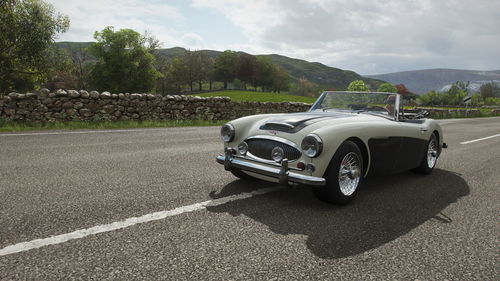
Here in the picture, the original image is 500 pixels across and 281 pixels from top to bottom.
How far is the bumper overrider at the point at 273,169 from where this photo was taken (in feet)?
11.0

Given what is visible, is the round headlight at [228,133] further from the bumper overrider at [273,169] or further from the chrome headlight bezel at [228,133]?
the bumper overrider at [273,169]

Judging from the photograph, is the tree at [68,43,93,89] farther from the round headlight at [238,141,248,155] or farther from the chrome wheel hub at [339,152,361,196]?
the chrome wheel hub at [339,152,361,196]

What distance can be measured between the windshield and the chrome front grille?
1.76 meters

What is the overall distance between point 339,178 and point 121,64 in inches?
2034

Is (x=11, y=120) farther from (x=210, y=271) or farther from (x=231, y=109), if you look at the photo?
(x=210, y=271)

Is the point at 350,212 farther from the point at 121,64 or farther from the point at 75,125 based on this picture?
the point at 121,64

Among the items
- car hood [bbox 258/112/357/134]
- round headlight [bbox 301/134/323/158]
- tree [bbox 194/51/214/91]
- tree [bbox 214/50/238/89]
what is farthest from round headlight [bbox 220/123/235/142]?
tree [bbox 214/50/238/89]

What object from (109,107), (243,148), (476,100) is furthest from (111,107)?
(476,100)

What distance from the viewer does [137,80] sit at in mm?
50312

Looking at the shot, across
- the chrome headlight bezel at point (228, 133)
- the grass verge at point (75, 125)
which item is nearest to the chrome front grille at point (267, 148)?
the chrome headlight bezel at point (228, 133)

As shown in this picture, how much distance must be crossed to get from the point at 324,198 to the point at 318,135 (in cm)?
71

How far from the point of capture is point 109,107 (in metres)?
12.6

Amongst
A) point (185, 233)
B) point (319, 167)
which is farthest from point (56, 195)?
point (319, 167)

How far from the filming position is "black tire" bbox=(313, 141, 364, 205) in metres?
3.47
